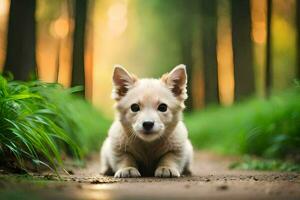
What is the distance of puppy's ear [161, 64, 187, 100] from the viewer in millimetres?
6578

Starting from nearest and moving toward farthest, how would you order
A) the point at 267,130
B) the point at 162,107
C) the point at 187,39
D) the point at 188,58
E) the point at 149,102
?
the point at 149,102, the point at 162,107, the point at 267,130, the point at 188,58, the point at 187,39

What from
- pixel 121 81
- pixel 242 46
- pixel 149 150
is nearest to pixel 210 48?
pixel 242 46

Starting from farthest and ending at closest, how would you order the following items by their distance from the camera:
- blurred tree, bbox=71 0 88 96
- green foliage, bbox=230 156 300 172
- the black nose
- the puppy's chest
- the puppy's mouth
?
blurred tree, bbox=71 0 88 96
green foliage, bbox=230 156 300 172
the puppy's chest
the puppy's mouth
the black nose

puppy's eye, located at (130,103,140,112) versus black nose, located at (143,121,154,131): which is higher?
puppy's eye, located at (130,103,140,112)

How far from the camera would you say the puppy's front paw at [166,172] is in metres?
5.88

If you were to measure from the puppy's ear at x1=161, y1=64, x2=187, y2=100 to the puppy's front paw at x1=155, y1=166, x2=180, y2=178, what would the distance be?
3.51 feet

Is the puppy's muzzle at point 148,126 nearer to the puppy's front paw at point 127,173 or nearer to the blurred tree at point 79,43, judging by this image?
the puppy's front paw at point 127,173

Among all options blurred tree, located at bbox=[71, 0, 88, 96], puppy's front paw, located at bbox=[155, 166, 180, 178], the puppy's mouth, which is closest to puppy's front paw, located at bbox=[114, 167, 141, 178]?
puppy's front paw, located at bbox=[155, 166, 180, 178]

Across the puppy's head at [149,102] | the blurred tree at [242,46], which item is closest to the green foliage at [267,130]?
the puppy's head at [149,102]

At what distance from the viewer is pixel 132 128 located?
6.22 meters

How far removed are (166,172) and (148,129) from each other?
527mm

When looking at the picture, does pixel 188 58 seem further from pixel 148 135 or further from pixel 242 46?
pixel 148 135

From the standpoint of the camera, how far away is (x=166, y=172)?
5.89 m

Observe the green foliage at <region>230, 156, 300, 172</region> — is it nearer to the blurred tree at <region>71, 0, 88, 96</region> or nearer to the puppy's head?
the puppy's head
